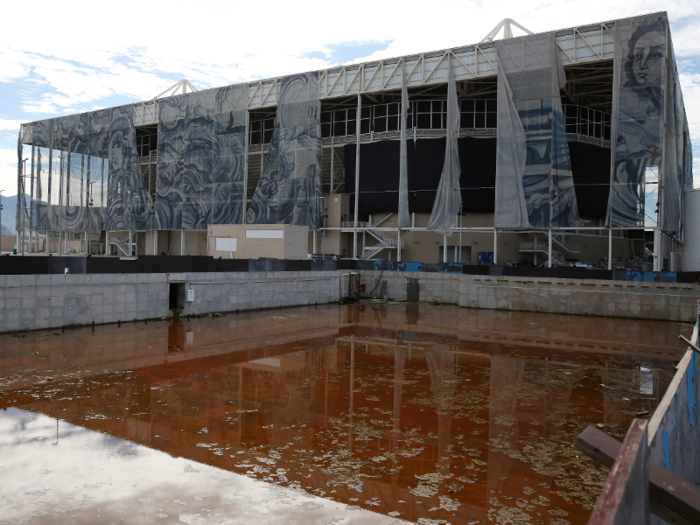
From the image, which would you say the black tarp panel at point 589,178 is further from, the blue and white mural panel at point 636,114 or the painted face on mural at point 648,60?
the painted face on mural at point 648,60

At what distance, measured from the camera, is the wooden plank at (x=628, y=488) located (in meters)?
2.19

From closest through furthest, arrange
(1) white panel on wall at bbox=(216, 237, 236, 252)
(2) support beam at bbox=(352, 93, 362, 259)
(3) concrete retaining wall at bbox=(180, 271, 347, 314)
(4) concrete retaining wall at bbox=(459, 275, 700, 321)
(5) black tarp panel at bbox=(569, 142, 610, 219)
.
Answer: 1. (3) concrete retaining wall at bbox=(180, 271, 347, 314)
2. (4) concrete retaining wall at bbox=(459, 275, 700, 321)
3. (1) white panel on wall at bbox=(216, 237, 236, 252)
4. (5) black tarp panel at bbox=(569, 142, 610, 219)
5. (2) support beam at bbox=(352, 93, 362, 259)

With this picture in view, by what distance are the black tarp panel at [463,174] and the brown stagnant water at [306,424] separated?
1044 inches

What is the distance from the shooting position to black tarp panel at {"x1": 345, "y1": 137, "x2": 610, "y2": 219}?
144 feet

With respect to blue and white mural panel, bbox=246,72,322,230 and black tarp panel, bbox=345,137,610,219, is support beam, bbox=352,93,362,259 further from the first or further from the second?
blue and white mural panel, bbox=246,72,322,230

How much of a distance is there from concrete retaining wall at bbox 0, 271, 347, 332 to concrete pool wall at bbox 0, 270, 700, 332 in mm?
34

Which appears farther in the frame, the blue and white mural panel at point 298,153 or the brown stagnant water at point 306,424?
the blue and white mural panel at point 298,153

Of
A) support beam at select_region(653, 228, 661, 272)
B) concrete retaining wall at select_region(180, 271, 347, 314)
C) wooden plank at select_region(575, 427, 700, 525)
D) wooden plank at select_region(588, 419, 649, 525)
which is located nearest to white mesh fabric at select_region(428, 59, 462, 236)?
concrete retaining wall at select_region(180, 271, 347, 314)

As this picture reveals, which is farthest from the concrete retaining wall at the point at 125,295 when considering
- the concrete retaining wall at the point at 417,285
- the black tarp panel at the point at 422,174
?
the black tarp panel at the point at 422,174

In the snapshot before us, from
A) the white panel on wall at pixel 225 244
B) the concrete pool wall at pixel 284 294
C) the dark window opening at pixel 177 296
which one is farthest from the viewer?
the white panel on wall at pixel 225 244

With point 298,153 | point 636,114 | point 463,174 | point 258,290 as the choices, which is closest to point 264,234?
point 258,290

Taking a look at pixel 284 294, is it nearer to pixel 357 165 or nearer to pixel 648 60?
pixel 357 165

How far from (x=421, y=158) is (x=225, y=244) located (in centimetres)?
1853

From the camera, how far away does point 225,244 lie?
36250 millimetres
